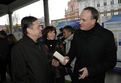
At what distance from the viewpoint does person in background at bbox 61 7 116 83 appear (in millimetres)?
1428

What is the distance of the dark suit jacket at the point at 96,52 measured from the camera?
1423 millimetres

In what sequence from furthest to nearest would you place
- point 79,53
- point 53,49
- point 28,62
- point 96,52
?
point 53,49, point 79,53, point 96,52, point 28,62

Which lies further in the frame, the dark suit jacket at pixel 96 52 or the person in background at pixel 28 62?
the dark suit jacket at pixel 96 52

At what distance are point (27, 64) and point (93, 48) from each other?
0.75 metres

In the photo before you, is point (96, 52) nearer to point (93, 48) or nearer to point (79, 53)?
point (93, 48)

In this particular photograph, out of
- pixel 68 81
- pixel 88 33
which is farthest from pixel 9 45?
pixel 88 33

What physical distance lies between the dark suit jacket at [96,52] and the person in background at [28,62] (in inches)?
18.1

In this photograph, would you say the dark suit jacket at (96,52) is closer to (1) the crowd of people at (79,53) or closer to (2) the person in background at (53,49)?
(1) the crowd of people at (79,53)

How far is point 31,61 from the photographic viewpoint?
135 cm

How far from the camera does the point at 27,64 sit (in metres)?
1.34

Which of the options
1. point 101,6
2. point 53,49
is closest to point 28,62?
point 53,49

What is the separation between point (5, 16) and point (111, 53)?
33.8ft

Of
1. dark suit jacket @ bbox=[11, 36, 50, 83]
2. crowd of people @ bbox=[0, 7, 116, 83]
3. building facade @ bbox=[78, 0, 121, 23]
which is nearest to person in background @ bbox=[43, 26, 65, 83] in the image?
crowd of people @ bbox=[0, 7, 116, 83]

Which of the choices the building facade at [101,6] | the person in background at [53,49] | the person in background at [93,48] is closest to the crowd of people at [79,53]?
the person in background at [93,48]
